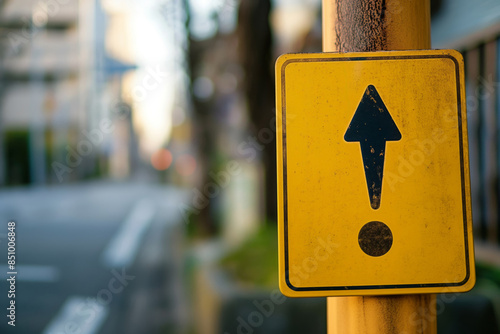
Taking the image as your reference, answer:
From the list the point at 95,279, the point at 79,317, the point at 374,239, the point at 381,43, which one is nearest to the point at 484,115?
the point at 381,43

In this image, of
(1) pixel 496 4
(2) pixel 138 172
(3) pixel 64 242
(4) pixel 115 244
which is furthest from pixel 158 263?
(2) pixel 138 172

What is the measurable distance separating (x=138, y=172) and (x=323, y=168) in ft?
210

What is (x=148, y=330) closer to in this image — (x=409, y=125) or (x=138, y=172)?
(x=409, y=125)

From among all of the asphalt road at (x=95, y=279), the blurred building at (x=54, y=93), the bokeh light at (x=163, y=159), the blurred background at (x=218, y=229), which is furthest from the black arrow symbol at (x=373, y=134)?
the bokeh light at (x=163, y=159)

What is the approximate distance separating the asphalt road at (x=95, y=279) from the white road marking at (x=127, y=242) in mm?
21

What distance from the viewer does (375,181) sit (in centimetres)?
129

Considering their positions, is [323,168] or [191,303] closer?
[323,168]

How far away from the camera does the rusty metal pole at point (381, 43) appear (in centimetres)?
130

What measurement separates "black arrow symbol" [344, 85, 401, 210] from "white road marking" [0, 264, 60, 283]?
7.06 metres

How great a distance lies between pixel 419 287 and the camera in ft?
4.22

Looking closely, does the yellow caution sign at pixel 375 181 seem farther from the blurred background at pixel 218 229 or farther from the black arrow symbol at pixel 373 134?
the blurred background at pixel 218 229

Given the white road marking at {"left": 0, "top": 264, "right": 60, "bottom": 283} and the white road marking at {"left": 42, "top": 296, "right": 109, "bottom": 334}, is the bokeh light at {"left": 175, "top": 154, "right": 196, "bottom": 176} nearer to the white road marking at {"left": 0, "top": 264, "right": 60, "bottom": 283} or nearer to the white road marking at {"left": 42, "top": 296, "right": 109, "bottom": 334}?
the white road marking at {"left": 0, "top": 264, "right": 60, "bottom": 283}

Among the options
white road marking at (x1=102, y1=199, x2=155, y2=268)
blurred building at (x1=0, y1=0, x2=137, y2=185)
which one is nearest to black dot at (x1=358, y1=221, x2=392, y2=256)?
white road marking at (x1=102, y1=199, x2=155, y2=268)

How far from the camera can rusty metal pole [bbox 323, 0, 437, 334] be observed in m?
1.30
